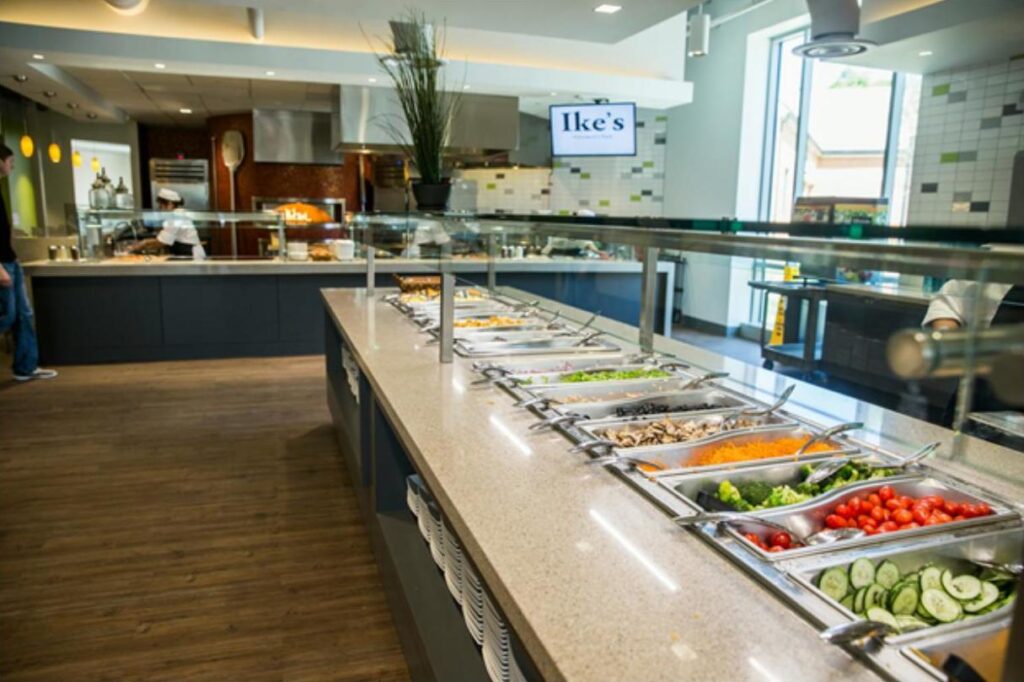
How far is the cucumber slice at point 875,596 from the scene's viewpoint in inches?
36.4

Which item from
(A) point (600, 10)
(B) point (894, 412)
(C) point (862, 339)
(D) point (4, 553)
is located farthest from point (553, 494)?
(A) point (600, 10)

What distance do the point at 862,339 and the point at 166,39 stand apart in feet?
20.2

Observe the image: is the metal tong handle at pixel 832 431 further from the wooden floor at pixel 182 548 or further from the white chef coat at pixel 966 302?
the wooden floor at pixel 182 548

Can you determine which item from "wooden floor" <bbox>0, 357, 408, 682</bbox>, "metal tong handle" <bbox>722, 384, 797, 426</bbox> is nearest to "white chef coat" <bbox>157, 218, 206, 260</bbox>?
"wooden floor" <bbox>0, 357, 408, 682</bbox>

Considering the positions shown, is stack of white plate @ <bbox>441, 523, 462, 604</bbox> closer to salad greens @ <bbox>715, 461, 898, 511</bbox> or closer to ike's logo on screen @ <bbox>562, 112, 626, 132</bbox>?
salad greens @ <bbox>715, 461, 898, 511</bbox>

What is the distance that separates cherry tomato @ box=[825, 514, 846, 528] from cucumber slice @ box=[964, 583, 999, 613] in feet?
0.75

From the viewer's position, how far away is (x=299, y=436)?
4074 mm

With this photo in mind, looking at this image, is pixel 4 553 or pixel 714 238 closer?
pixel 714 238

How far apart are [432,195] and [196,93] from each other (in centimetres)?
578

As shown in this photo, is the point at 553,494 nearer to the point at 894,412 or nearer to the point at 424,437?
the point at 424,437

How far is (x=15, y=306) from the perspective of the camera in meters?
4.97

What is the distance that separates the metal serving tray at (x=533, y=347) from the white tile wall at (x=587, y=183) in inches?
271

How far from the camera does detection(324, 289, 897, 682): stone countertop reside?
81 cm

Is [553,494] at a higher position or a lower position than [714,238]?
lower
